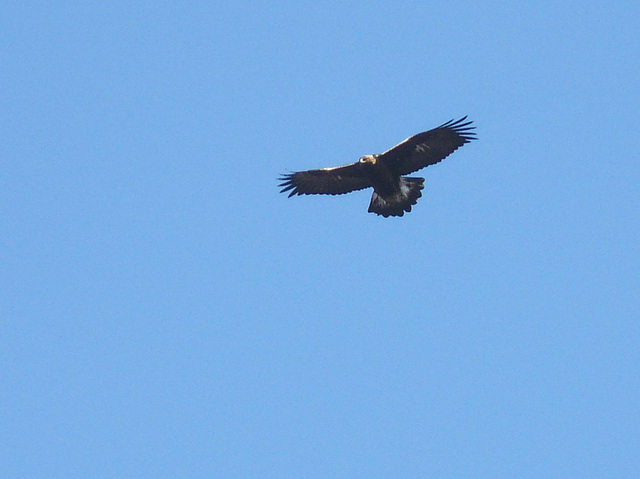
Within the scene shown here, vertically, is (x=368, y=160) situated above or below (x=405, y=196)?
above

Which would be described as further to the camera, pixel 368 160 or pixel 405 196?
pixel 405 196

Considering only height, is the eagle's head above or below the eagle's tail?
above

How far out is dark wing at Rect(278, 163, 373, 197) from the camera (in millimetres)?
23203

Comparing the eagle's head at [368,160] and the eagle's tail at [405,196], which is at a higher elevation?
the eagle's head at [368,160]

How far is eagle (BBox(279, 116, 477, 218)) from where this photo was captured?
2222cm

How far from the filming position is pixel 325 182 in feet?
77.0

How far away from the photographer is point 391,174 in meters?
22.5

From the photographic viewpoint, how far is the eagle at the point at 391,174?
22219mm

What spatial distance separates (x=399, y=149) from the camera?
22266 millimetres

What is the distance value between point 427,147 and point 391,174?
0.81 meters

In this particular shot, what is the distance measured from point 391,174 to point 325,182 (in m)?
1.51

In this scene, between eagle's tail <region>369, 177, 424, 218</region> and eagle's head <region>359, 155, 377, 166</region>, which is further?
eagle's tail <region>369, 177, 424, 218</region>

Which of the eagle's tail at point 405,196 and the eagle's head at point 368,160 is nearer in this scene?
the eagle's head at point 368,160

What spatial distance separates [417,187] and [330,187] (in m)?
1.71
